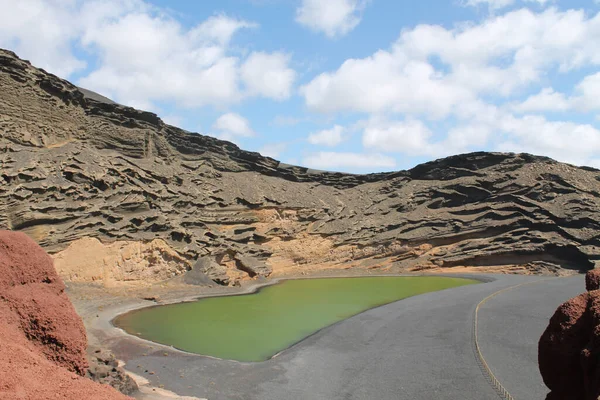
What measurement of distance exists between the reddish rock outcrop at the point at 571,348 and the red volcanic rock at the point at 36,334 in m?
5.15

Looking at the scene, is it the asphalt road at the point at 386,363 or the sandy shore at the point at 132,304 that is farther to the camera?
the sandy shore at the point at 132,304

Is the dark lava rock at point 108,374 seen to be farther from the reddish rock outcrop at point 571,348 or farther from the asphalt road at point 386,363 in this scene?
the reddish rock outcrop at point 571,348

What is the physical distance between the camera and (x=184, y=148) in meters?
42.9

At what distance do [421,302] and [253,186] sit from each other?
2391cm

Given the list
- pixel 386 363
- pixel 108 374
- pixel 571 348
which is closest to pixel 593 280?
pixel 571 348

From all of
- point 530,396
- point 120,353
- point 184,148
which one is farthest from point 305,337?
point 184,148

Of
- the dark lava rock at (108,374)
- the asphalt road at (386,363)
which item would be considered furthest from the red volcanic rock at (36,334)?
the asphalt road at (386,363)

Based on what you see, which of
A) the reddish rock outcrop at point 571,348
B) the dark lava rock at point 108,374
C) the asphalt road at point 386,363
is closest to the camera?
the reddish rock outcrop at point 571,348

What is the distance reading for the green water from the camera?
59.2ft

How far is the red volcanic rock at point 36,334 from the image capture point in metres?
4.15

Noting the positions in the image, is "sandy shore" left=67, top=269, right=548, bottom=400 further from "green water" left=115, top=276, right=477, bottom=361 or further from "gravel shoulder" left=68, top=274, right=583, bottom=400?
"green water" left=115, top=276, right=477, bottom=361

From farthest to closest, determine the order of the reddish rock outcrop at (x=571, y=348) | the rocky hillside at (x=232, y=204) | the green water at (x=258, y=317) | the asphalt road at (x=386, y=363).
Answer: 1. the rocky hillside at (x=232, y=204)
2. the green water at (x=258, y=317)
3. the asphalt road at (x=386, y=363)
4. the reddish rock outcrop at (x=571, y=348)

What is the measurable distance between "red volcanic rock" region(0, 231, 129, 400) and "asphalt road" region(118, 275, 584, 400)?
595cm

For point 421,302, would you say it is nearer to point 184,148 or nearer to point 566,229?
point 566,229
